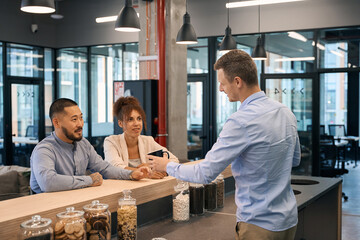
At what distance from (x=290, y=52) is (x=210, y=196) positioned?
18.2ft

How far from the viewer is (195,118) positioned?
873cm

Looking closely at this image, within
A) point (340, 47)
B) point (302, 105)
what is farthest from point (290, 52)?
point (302, 105)

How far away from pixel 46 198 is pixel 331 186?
2.58 metres

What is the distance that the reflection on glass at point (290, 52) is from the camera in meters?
7.67

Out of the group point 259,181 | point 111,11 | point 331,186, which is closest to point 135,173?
point 259,181

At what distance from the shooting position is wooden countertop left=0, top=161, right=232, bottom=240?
1.80 metres

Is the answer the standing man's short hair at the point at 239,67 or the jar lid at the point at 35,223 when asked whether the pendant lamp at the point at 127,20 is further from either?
the jar lid at the point at 35,223

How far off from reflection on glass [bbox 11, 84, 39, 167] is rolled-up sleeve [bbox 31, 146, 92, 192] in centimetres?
675

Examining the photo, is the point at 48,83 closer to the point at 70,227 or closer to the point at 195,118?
the point at 195,118

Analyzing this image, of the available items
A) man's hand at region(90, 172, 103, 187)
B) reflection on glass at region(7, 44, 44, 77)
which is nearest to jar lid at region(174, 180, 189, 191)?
man's hand at region(90, 172, 103, 187)

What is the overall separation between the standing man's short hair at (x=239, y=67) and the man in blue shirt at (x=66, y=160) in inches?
39.3

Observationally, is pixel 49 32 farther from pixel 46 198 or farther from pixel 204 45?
pixel 46 198

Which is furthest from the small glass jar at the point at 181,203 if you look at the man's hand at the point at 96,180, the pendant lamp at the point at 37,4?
the pendant lamp at the point at 37,4

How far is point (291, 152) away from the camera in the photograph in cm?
201
